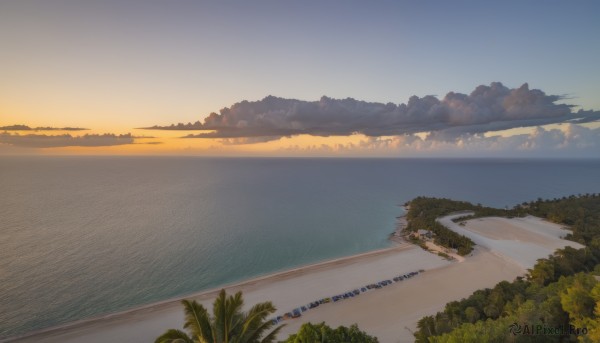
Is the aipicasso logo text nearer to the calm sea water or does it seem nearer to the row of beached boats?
the row of beached boats

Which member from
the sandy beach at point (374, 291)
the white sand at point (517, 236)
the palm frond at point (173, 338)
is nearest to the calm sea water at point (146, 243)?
the sandy beach at point (374, 291)

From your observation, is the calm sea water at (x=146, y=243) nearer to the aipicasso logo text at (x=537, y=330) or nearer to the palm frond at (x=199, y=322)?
the palm frond at (x=199, y=322)

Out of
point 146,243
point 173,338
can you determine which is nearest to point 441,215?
point 146,243

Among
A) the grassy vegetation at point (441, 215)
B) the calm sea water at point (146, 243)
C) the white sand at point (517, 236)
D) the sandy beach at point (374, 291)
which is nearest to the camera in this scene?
the sandy beach at point (374, 291)

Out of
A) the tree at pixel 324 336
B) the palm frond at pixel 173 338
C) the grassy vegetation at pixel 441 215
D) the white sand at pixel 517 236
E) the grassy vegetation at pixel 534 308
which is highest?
the palm frond at pixel 173 338

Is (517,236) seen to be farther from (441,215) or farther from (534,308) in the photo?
(534,308)

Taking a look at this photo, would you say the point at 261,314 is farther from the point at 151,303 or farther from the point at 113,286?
the point at 113,286

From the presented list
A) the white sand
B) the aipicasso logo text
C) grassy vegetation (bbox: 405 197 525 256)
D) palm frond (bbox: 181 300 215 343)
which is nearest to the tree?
palm frond (bbox: 181 300 215 343)
